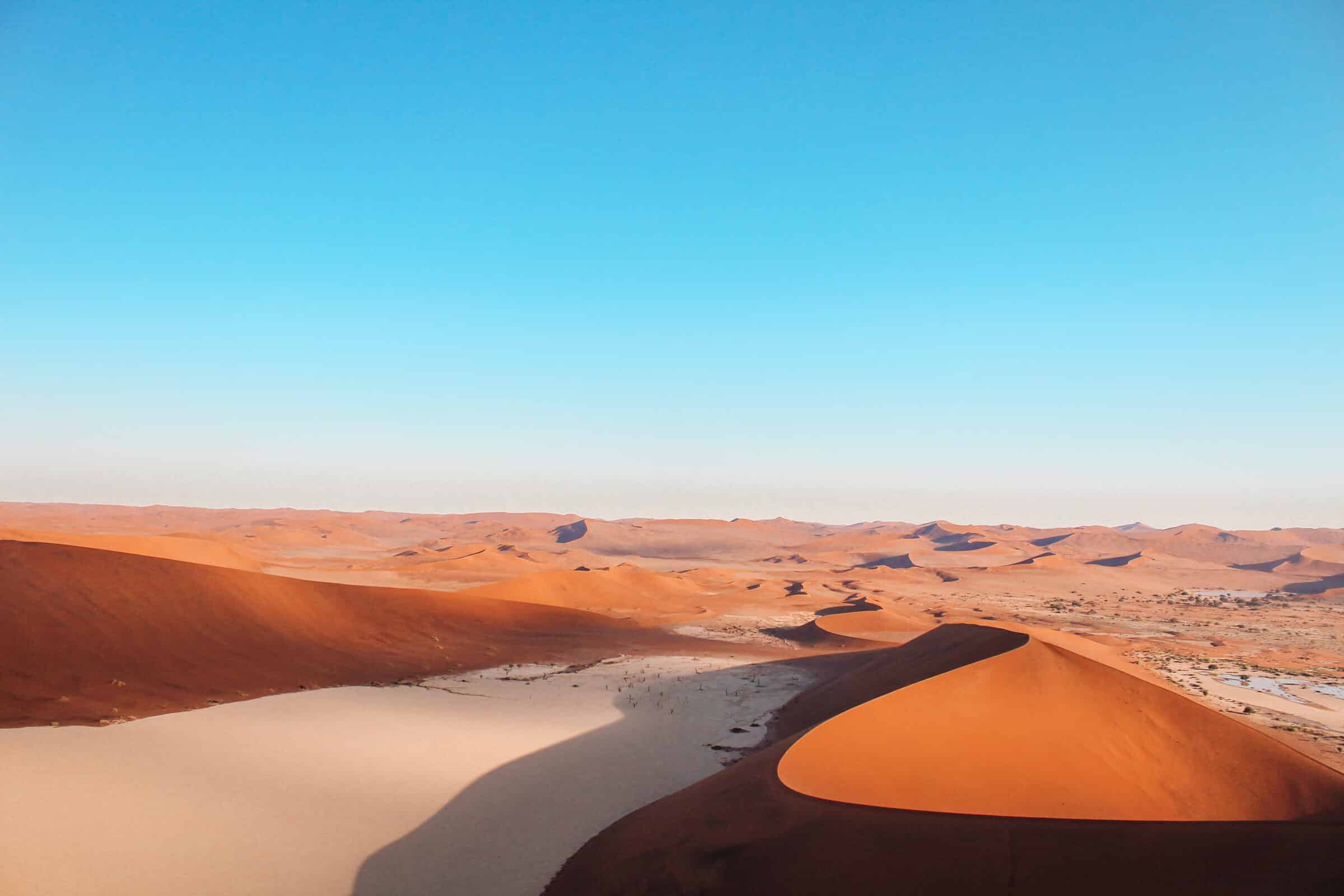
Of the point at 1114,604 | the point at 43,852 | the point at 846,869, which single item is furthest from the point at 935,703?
the point at 1114,604

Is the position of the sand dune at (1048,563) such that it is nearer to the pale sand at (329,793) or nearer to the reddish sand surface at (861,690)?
the reddish sand surface at (861,690)

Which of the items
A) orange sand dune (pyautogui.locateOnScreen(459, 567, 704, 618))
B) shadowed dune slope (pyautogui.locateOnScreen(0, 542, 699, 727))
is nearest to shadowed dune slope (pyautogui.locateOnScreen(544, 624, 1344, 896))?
shadowed dune slope (pyautogui.locateOnScreen(0, 542, 699, 727))

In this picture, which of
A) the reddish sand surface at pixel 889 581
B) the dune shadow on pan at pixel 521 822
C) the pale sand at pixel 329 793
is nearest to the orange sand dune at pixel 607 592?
the reddish sand surface at pixel 889 581

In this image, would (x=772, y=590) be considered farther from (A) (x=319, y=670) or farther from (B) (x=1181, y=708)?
(B) (x=1181, y=708)

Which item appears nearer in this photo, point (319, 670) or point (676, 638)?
point (319, 670)

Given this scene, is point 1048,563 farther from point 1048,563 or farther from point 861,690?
point 861,690

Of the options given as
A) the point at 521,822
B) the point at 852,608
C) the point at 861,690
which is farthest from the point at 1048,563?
the point at 521,822

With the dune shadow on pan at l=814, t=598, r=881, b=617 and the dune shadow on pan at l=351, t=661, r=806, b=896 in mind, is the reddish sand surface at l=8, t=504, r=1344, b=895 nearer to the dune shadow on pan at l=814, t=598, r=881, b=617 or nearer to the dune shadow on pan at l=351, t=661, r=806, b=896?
the dune shadow on pan at l=814, t=598, r=881, b=617

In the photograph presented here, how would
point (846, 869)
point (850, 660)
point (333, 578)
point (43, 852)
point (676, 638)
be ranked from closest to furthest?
point (846, 869), point (43, 852), point (850, 660), point (676, 638), point (333, 578)
